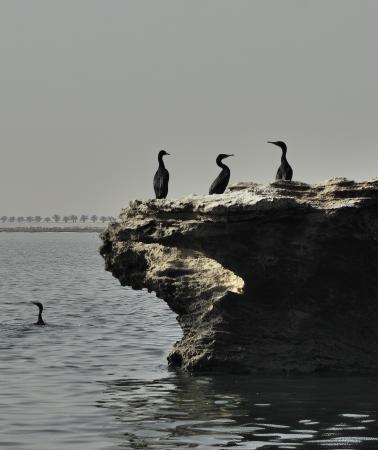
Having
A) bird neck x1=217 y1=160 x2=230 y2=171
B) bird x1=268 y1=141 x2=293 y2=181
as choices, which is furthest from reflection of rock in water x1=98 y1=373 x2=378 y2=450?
bird x1=268 y1=141 x2=293 y2=181

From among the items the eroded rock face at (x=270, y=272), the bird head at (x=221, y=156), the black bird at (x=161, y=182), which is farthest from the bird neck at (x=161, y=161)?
the eroded rock face at (x=270, y=272)

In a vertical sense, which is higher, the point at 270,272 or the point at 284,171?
the point at 284,171

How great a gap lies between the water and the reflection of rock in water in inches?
0.7

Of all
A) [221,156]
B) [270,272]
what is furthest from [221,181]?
[270,272]

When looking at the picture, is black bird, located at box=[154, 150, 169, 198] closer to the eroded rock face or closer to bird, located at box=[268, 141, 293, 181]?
the eroded rock face

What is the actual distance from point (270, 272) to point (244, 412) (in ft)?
14.5

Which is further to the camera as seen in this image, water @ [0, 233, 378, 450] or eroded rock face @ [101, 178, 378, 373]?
eroded rock face @ [101, 178, 378, 373]

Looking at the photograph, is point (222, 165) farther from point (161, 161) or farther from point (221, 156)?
point (161, 161)

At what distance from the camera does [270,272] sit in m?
A: 24.9

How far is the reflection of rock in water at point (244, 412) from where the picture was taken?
1889cm

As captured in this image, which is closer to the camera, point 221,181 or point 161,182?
point 221,181

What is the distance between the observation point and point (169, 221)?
25.7m

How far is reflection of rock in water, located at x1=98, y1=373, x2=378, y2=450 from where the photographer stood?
1889 centimetres

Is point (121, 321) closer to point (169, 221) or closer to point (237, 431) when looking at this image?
point (169, 221)
